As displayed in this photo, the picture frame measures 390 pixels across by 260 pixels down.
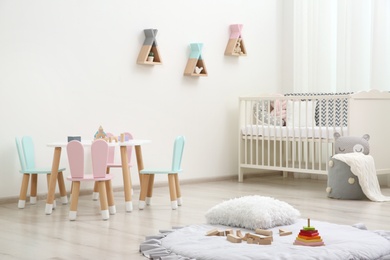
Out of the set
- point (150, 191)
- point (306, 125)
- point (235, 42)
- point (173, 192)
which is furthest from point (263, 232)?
point (235, 42)

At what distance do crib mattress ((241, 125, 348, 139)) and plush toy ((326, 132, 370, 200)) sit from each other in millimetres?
211

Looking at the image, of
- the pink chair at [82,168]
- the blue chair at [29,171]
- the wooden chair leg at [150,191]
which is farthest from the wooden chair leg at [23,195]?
the wooden chair leg at [150,191]

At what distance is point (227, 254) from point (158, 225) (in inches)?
38.8

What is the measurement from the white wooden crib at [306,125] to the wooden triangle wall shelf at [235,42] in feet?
1.40

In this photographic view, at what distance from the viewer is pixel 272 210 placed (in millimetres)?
3238

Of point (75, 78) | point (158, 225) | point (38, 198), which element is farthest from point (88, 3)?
point (158, 225)

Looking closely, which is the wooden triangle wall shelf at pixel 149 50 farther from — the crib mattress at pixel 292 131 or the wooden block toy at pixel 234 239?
the wooden block toy at pixel 234 239

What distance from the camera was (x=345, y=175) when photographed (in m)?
4.47

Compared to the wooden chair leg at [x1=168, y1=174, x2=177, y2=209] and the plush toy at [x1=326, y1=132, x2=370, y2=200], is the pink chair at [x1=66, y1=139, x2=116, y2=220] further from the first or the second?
the plush toy at [x1=326, y1=132, x2=370, y2=200]

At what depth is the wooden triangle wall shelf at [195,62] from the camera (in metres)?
5.36

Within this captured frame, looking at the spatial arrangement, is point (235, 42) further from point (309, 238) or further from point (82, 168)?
point (309, 238)

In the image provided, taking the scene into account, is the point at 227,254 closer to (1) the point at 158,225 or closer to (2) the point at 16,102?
(1) the point at 158,225

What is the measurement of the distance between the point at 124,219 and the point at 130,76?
1.61 metres

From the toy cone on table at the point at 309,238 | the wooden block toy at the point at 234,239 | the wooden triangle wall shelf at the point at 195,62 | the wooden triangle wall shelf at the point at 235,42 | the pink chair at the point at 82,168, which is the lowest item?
the wooden block toy at the point at 234,239
